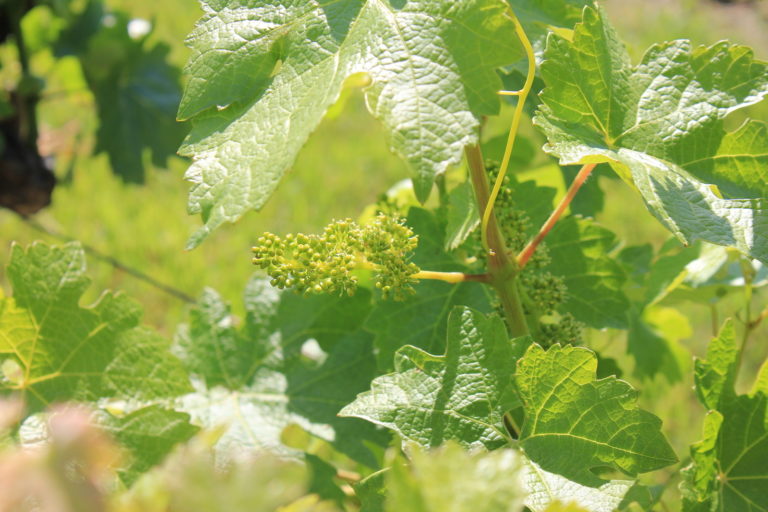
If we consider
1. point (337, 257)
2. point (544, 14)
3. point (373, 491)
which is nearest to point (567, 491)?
point (373, 491)

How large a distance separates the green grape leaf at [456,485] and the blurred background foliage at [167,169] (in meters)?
0.59

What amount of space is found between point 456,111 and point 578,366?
30 centimetres

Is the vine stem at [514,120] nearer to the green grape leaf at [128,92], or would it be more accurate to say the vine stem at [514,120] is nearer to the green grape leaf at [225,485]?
the green grape leaf at [225,485]

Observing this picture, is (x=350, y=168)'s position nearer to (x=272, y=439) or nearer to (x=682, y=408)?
(x=682, y=408)

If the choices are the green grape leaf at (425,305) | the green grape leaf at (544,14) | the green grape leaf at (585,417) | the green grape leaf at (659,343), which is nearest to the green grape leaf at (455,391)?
the green grape leaf at (585,417)

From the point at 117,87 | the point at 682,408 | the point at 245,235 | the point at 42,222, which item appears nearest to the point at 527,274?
the point at 117,87

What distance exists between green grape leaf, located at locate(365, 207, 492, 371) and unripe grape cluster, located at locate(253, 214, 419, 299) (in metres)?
0.21

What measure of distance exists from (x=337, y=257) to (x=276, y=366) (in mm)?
520

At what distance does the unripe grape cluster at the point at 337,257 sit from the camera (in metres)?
0.79

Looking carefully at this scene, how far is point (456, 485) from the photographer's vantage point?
473 mm

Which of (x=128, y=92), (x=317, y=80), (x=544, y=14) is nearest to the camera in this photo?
(x=317, y=80)

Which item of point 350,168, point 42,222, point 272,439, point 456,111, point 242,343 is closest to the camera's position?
point 456,111

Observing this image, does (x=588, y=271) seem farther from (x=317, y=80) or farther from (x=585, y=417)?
(x=317, y=80)

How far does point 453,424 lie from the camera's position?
2.74 feet
